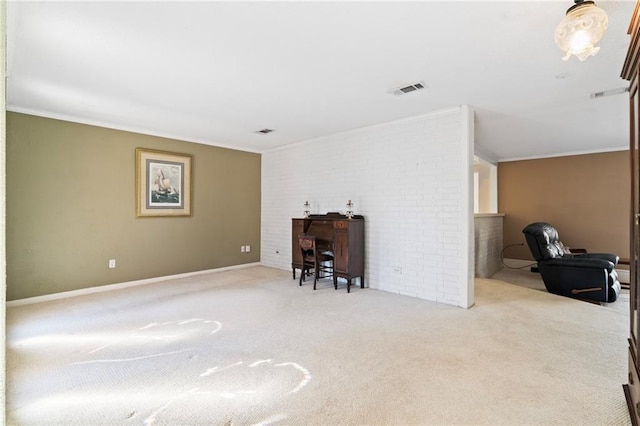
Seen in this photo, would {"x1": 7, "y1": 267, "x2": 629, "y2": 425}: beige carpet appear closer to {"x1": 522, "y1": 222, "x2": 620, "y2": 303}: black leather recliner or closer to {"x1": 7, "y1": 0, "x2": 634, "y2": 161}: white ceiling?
{"x1": 522, "y1": 222, "x2": 620, "y2": 303}: black leather recliner

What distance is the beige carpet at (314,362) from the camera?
1786 millimetres

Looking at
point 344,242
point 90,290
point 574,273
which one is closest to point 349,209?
point 344,242

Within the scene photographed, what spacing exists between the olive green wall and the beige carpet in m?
0.56

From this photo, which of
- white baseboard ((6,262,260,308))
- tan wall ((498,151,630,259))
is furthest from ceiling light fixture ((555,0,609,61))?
tan wall ((498,151,630,259))

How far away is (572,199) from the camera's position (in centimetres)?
625

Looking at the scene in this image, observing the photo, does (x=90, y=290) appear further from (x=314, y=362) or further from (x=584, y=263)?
(x=584, y=263)

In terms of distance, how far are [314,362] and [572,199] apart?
6773 millimetres

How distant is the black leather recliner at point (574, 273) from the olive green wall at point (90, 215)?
18.1ft

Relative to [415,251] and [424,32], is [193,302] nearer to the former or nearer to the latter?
[415,251]

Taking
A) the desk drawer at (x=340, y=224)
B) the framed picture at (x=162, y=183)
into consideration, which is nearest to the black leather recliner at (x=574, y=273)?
the desk drawer at (x=340, y=224)

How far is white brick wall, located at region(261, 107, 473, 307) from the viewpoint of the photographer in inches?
149

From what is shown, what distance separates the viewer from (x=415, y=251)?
4.21m

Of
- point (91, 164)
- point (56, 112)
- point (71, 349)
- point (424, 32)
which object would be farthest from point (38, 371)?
point (424, 32)

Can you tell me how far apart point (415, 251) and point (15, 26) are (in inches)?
176
